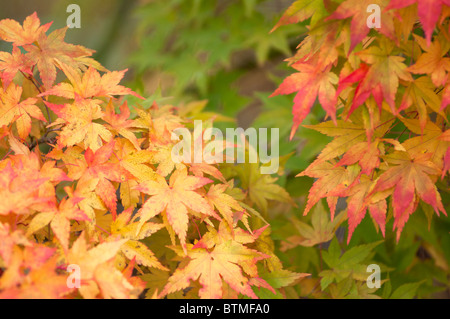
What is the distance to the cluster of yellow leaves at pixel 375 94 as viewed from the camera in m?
0.82

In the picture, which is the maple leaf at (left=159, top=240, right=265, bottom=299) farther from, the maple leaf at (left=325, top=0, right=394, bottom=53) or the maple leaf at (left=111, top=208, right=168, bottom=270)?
the maple leaf at (left=325, top=0, right=394, bottom=53)

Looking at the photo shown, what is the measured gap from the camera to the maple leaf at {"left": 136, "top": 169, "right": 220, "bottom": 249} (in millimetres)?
848

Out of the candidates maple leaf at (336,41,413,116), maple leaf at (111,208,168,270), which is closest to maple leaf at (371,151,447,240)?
maple leaf at (336,41,413,116)

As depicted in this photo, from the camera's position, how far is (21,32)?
3.28ft

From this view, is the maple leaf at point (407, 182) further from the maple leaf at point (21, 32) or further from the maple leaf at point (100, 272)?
the maple leaf at point (21, 32)

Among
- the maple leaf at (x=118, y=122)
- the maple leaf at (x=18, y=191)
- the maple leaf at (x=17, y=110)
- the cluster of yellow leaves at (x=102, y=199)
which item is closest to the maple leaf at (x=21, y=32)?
the cluster of yellow leaves at (x=102, y=199)

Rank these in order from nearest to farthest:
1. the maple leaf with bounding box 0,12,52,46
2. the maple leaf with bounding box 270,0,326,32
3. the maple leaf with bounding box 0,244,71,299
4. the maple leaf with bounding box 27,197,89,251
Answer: the maple leaf with bounding box 0,244,71,299 → the maple leaf with bounding box 27,197,89,251 → the maple leaf with bounding box 270,0,326,32 → the maple leaf with bounding box 0,12,52,46

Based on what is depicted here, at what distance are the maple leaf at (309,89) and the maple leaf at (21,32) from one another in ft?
1.86

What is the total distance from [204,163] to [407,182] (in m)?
0.43

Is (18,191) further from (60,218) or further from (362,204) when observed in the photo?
(362,204)

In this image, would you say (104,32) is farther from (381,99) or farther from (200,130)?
(381,99)

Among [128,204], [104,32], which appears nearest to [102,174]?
[128,204]

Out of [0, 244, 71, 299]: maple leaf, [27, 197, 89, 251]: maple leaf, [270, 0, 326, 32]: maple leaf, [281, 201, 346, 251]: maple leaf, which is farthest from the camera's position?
[281, 201, 346, 251]: maple leaf
